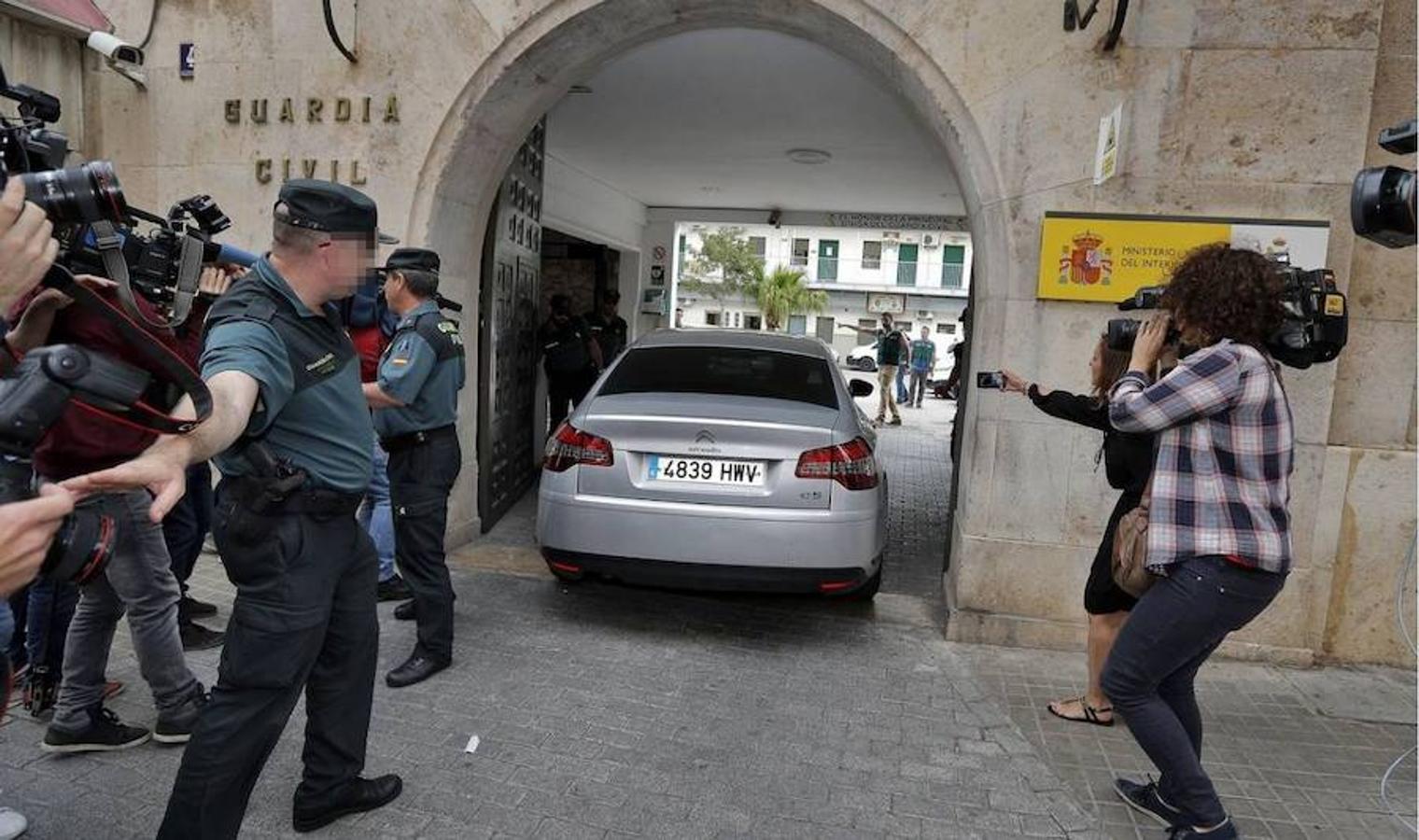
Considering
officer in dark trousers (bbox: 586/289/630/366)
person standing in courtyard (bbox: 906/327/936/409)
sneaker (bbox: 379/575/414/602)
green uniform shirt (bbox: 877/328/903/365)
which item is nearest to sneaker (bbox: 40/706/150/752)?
sneaker (bbox: 379/575/414/602)

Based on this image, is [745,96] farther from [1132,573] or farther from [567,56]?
[1132,573]

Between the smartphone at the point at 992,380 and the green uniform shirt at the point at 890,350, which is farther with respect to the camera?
the green uniform shirt at the point at 890,350

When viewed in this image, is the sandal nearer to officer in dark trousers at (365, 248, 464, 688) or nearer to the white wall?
officer in dark trousers at (365, 248, 464, 688)

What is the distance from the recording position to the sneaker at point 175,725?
3215 millimetres

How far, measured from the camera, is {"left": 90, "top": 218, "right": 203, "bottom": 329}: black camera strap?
218cm

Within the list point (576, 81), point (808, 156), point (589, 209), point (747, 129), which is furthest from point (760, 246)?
point (576, 81)

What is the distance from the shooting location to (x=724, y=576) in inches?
168

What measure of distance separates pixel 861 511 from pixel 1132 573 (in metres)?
1.45

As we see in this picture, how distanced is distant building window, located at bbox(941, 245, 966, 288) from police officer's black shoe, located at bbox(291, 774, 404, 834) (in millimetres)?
47462

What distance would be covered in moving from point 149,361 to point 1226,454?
9.31 ft

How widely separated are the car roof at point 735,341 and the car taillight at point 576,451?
1133 mm

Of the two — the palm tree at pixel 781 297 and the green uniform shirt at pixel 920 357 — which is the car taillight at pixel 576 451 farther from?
the palm tree at pixel 781 297

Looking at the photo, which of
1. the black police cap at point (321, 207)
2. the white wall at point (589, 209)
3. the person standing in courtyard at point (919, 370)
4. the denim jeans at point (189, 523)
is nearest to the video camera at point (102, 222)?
the black police cap at point (321, 207)

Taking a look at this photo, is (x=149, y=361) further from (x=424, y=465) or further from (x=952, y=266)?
(x=952, y=266)
